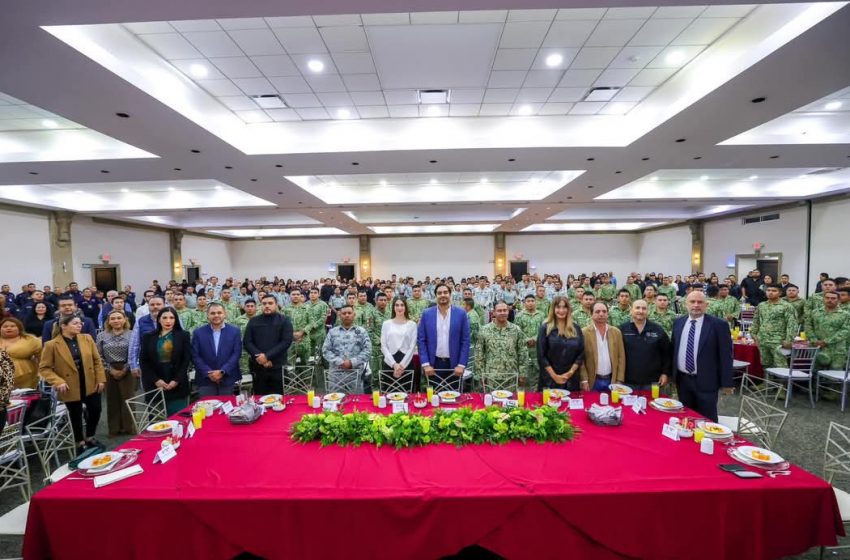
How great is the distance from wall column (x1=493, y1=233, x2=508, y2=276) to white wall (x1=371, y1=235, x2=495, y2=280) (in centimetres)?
24

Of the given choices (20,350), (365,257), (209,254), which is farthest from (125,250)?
(20,350)

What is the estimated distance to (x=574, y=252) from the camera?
771 inches

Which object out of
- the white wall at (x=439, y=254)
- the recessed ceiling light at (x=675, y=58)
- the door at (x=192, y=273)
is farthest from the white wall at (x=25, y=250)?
the recessed ceiling light at (x=675, y=58)

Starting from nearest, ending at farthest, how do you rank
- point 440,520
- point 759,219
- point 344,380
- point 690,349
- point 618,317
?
point 440,520, point 690,349, point 344,380, point 618,317, point 759,219

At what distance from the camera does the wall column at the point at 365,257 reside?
19.6 meters

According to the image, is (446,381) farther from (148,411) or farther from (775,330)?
(775,330)

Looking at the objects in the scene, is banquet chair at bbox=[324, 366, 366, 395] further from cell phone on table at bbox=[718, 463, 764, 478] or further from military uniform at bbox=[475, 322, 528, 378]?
cell phone on table at bbox=[718, 463, 764, 478]

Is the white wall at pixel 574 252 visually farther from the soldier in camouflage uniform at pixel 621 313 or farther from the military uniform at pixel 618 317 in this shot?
the military uniform at pixel 618 317

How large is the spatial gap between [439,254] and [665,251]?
36.6ft

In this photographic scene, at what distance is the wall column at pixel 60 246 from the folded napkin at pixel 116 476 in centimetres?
1336

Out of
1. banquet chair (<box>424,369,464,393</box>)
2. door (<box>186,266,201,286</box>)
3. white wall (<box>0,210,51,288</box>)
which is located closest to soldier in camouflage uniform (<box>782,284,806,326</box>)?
banquet chair (<box>424,369,464,393</box>)

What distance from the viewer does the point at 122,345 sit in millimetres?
4562

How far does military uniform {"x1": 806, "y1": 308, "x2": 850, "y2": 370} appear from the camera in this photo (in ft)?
17.8

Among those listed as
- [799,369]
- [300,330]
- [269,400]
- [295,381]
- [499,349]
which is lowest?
[799,369]
